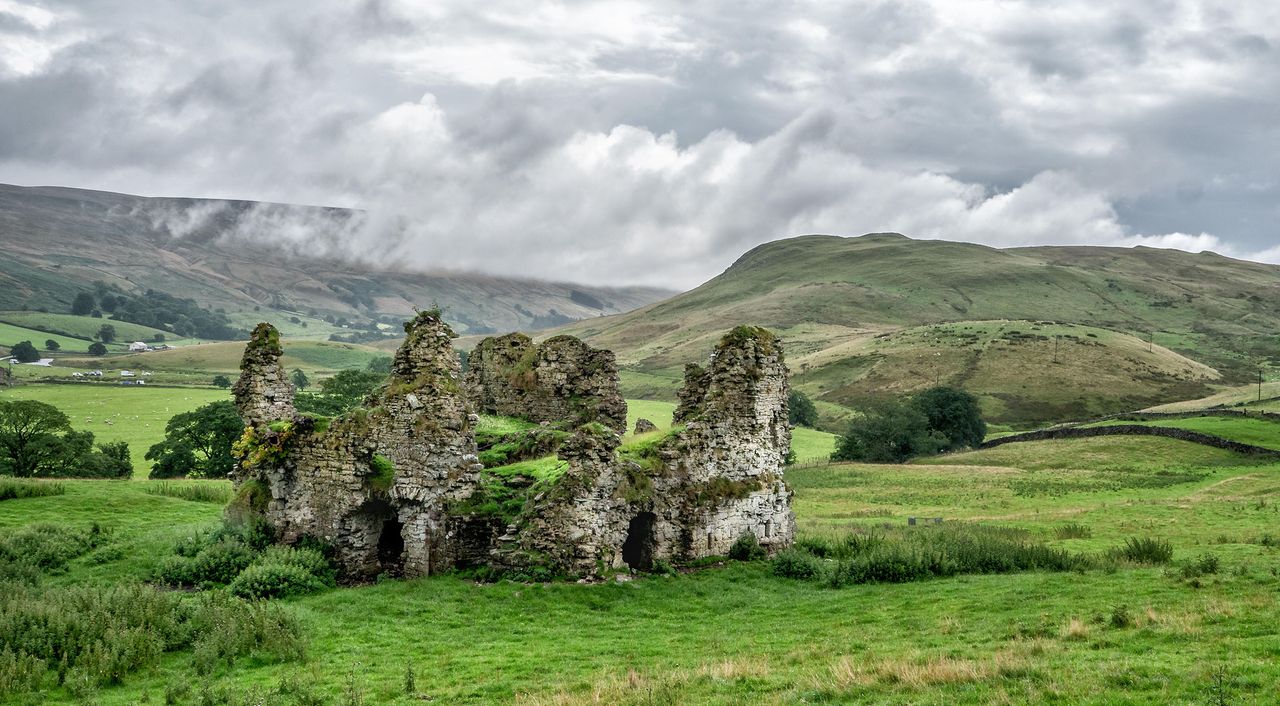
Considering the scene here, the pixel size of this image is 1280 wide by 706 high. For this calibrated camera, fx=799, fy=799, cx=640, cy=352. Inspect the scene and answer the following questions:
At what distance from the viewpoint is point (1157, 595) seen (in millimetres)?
17359

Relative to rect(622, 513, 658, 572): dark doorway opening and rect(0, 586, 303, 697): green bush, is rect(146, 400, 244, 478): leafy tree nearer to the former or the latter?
rect(622, 513, 658, 572): dark doorway opening

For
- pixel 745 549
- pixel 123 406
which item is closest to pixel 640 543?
pixel 745 549

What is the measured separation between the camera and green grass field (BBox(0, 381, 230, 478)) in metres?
70.7

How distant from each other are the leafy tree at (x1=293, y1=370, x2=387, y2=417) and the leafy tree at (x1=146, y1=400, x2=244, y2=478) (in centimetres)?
527

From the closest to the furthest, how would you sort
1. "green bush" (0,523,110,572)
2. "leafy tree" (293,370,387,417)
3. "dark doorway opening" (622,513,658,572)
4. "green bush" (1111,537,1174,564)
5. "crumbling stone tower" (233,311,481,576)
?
"green bush" (0,523,110,572)
"crumbling stone tower" (233,311,481,576)
"green bush" (1111,537,1174,564)
"dark doorway opening" (622,513,658,572)
"leafy tree" (293,370,387,417)

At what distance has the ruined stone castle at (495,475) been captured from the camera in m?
21.4

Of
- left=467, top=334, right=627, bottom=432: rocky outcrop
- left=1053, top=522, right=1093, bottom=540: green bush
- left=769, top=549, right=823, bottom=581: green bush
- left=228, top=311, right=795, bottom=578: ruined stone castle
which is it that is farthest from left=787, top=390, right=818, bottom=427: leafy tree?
left=769, top=549, right=823, bottom=581: green bush

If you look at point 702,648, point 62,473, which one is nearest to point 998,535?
point 702,648

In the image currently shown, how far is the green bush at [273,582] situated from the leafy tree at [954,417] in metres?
78.4

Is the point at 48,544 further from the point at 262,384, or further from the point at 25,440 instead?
the point at 25,440

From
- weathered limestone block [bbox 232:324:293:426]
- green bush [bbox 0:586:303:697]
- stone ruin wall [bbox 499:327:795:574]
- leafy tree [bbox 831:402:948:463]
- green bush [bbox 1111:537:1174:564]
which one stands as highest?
weathered limestone block [bbox 232:324:293:426]

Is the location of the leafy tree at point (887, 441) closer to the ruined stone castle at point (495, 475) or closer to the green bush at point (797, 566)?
the ruined stone castle at point (495, 475)

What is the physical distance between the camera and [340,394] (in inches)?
2522

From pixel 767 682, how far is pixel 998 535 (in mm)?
19939
